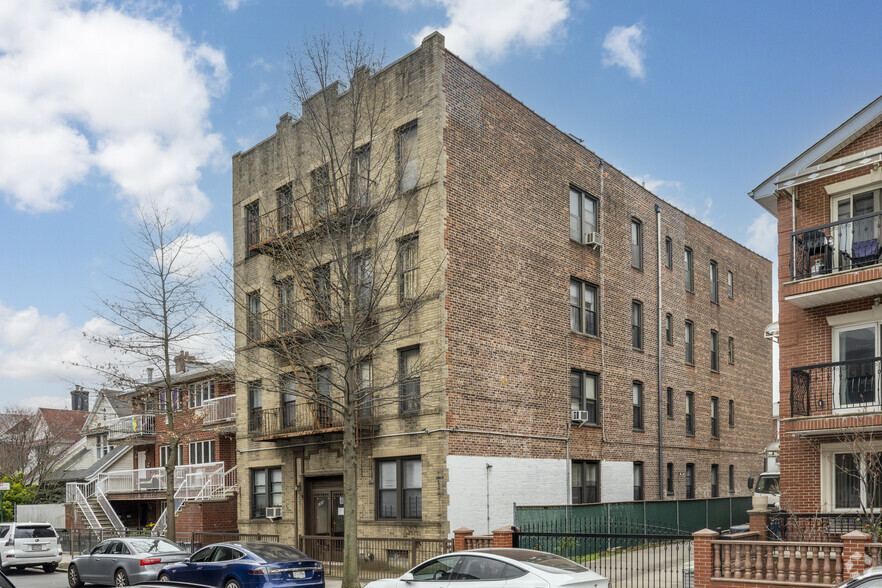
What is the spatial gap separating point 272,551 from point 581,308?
14.1 metres

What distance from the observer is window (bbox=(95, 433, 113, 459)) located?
171ft

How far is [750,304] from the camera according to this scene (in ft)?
132

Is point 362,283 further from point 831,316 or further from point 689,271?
point 689,271

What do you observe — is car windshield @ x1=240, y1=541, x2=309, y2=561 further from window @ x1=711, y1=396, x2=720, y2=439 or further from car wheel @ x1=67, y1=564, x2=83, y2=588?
window @ x1=711, y1=396, x2=720, y2=439

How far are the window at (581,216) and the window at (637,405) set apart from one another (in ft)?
19.6

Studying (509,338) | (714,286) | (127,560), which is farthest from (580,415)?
(714,286)

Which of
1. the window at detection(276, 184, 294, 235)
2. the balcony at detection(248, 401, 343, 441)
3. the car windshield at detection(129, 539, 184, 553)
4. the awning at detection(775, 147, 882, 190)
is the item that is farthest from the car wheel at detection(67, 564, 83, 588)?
the awning at detection(775, 147, 882, 190)

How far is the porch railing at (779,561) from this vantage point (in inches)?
564

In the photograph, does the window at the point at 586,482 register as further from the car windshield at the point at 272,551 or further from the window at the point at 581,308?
the car windshield at the point at 272,551

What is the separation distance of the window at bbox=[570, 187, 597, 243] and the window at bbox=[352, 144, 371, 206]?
24.9ft

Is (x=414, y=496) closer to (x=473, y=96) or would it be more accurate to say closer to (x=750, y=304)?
(x=473, y=96)

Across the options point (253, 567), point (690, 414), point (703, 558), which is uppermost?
point (690, 414)

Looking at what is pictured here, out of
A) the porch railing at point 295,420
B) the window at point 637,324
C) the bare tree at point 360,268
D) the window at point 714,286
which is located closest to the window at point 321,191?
the bare tree at point 360,268

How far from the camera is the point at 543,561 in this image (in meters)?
12.8
